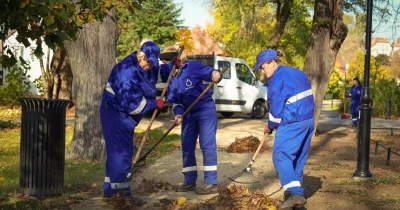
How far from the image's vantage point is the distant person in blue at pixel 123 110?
7.32 metres

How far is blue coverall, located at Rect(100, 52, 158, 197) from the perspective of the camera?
7.29 metres

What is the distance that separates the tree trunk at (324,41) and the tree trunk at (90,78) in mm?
7190

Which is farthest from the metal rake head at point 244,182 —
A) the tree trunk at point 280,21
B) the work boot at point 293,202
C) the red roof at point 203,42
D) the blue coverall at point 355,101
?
the red roof at point 203,42

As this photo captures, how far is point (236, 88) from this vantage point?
24188mm

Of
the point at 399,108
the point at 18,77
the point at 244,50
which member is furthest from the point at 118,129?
the point at 399,108

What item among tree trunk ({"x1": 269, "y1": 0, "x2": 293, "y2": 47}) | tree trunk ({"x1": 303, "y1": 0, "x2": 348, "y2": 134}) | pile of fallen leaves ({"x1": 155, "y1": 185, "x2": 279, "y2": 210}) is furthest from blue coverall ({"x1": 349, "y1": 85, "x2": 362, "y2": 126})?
pile of fallen leaves ({"x1": 155, "y1": 185, "x2": 279, "y2": 210})

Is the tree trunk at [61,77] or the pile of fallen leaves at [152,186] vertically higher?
the tree trunk at [61,77]

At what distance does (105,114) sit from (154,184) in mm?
1603

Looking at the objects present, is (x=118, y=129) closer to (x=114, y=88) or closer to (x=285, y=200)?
(x=114, y=88)

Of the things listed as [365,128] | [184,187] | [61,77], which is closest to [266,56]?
[184,187]

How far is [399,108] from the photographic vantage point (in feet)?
103

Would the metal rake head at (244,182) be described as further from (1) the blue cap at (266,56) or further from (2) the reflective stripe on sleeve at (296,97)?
(1) the blue cap at (266,56)

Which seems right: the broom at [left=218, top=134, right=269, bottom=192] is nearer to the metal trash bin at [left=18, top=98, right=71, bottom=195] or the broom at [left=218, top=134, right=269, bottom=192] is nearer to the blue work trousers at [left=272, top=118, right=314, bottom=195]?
the blue work trousers at [left=272, top=118, right=314, bottom=195]

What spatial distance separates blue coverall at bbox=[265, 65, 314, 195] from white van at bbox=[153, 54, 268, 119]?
16.0m
